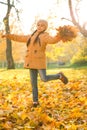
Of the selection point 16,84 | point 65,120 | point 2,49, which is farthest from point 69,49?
point 65,120

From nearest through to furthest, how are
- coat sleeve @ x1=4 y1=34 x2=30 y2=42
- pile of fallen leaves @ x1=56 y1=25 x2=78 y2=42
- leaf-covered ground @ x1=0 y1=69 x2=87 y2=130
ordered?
leaf-covered ground @ x1=0 y1=69 x2=87 y2=130
pile of fallen leaves @ x1=56 y1=25 x2=78 y2=42
coat sleeve @ x1=4 y1=34 x2=30 y2=42

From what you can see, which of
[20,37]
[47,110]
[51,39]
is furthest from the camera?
[20,37]

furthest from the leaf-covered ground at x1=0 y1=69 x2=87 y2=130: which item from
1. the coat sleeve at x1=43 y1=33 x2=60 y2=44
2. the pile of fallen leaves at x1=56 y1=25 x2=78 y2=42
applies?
the pile of fallen leaves at x1=56 y1=25 x2=78 y2=42

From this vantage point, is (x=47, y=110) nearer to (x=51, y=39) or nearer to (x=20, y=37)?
(x=51, y=39)

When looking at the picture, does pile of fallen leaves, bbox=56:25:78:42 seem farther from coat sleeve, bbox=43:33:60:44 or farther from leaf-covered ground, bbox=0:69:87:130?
leaf-covered ground, bbox=0:69:87:130

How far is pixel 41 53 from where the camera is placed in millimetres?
7613

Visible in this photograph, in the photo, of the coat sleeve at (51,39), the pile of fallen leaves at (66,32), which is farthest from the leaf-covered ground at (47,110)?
the pile of fallen leaves at (66,32)

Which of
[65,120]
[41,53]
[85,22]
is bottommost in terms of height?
[65,120]

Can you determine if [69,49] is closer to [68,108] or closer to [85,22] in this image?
[85,22]

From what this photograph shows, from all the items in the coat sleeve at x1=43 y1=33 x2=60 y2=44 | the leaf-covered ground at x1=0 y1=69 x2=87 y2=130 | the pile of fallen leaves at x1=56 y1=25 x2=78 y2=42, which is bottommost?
the leaf-covered ground at x1=0 y1=69 x2=87 y2=130

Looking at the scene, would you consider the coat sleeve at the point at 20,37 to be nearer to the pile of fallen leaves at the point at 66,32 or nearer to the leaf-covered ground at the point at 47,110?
the pile of fallen leaves at the point at 66,32

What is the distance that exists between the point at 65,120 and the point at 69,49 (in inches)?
2970

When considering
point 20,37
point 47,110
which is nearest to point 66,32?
point 20,37

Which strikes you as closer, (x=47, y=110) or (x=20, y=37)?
(x=47, y=110)
